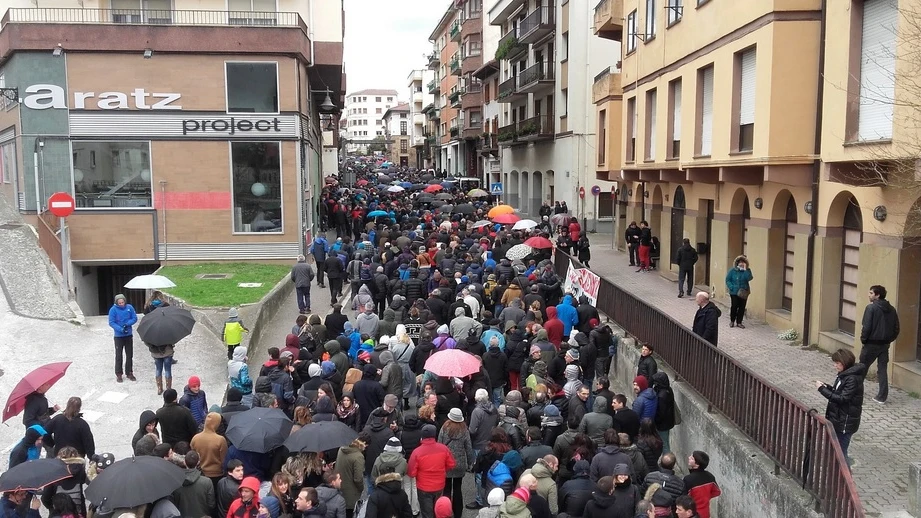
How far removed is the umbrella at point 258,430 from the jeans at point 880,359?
7385mm

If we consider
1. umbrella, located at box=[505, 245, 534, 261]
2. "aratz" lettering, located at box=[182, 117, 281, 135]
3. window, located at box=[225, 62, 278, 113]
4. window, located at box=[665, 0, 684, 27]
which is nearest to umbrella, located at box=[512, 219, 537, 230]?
umbrella, located at box=[505, 245, 534, 261]

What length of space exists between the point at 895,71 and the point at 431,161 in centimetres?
10127

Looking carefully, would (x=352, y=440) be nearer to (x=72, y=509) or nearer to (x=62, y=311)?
(x=72, y=509)

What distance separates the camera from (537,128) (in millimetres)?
43500

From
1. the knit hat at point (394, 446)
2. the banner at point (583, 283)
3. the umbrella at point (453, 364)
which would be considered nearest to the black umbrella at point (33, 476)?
the knit hat at point (394, 446)

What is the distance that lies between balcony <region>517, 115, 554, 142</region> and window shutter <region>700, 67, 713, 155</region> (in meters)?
24.0

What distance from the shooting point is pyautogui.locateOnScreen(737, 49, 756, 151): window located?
1541 centimetres

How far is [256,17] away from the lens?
85.1ft

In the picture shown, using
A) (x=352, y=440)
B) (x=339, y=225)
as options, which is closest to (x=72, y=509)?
(x=352, y=440)

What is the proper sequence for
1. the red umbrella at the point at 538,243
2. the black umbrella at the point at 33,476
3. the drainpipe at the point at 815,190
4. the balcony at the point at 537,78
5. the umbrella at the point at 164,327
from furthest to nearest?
1. the balcony at the point at 537,78
2. the red umbrella at the point at 538,243
3. the drainpipe at the point at 815,190
4. the umbrella at the point at 164,327
5. the black umbrella at the point at 33,476

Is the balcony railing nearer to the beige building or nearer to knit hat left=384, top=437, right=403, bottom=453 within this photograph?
the beige building

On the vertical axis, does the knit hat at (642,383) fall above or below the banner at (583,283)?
below

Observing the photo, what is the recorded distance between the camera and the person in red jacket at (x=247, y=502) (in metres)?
7.19

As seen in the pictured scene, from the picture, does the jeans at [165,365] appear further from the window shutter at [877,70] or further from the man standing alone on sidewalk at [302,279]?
the window shutter at [877,70]
